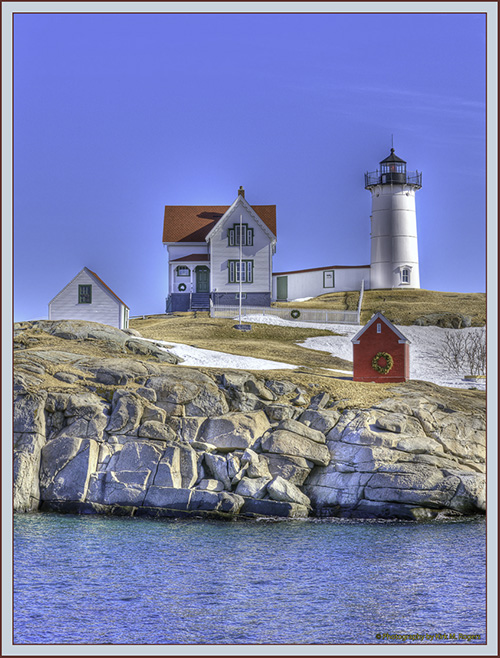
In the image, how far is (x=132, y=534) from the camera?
23031 mm

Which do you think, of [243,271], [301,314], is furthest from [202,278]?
[301,314]

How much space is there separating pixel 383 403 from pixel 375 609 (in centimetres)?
1422

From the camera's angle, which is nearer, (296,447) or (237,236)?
(296,447)

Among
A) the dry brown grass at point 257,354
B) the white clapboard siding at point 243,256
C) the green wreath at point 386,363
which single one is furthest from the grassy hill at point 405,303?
the green wreath at point 386,363

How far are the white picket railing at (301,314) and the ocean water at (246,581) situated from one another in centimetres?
3130

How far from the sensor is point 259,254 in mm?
58562

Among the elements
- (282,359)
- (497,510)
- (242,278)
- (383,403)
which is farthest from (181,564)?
(242,278)

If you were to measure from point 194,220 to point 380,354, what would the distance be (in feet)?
103

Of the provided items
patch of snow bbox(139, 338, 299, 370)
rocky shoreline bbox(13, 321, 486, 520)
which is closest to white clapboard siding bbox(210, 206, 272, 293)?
patch of snow bbox(139, 338, 299, 370)

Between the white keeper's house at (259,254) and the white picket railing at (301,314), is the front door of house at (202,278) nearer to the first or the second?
the white keeper's house at (259,254)

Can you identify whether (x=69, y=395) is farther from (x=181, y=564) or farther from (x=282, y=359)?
(x=282, y=359)

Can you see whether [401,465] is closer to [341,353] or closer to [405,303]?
[341,353]

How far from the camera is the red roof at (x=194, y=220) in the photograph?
6153 centimetres

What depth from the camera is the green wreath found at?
35.2 m
